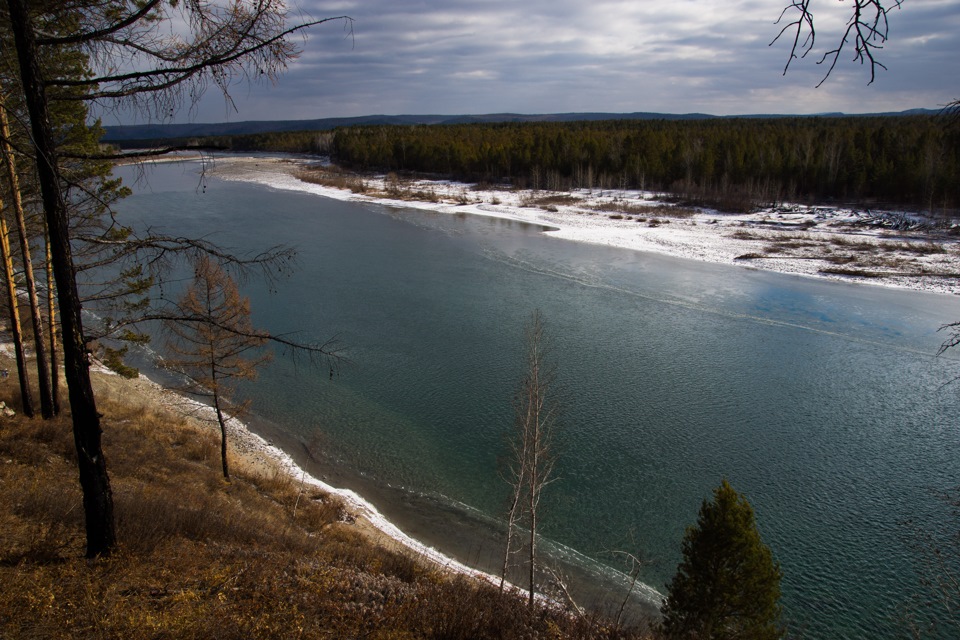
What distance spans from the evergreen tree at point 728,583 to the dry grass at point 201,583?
3.86 feet

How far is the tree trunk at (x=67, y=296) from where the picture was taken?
142 inches

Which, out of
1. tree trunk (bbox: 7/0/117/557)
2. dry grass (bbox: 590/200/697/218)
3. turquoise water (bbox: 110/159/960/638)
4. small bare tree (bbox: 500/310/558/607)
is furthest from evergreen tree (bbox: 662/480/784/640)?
dry grass (bbox: 590/200/697/218)

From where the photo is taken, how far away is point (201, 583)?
516 cm

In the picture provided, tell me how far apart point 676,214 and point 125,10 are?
48.7m

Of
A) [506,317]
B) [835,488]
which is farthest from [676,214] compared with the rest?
[835,488]

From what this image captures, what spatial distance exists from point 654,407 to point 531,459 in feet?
20.4

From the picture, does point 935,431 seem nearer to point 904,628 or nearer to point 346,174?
point 904,628

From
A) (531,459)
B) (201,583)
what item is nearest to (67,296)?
(201,583)

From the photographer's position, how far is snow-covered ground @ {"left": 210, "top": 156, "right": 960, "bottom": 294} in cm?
3161

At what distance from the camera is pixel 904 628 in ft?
29.8

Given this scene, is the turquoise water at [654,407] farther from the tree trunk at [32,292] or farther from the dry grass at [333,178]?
the dry grass at [333,178]

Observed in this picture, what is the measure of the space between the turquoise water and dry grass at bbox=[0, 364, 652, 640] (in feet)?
9.78

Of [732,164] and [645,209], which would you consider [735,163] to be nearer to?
[732,164]

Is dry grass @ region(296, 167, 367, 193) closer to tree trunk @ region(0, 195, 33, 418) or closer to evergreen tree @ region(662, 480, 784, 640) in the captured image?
tree trunk @ region(0, 195, 33, 418)
